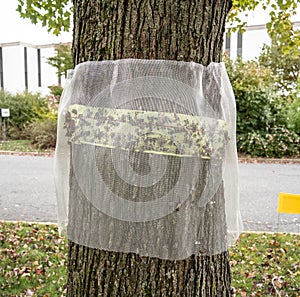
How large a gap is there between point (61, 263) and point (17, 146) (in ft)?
32.3

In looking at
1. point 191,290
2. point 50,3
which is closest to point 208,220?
point 191,290

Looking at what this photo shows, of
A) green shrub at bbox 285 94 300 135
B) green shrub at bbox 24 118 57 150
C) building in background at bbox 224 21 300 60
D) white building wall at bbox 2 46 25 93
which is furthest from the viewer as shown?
white building wall at bbox 2 46 25 93

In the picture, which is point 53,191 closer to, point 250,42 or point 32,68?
point 250,42

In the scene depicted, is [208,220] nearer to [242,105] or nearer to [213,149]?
[213,149]

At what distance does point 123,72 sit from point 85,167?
0.36m

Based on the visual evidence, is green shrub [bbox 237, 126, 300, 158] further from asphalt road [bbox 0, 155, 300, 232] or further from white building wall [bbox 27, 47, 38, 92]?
white building wall [bbox 27, 47, 38, 92]

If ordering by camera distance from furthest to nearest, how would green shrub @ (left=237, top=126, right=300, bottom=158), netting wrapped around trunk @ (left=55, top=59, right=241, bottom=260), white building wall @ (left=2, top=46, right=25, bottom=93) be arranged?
white building wall @ (left=2, top=46, right=25, bottom=93), green shrub @ (left=237, top=126, right=300, bottom=158), netting wrapped around trunk @ (left=55, top=59, right=241, bottom=260)

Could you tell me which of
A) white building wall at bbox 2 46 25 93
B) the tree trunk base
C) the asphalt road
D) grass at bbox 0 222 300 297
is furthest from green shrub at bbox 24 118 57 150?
white building wall at bbox 2 46 25 93

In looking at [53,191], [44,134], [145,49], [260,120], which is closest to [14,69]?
[44,134]

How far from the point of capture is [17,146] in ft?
41.3

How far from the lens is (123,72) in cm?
135

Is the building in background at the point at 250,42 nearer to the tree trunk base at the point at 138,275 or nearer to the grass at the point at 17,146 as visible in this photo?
the grass at the point at 17,146

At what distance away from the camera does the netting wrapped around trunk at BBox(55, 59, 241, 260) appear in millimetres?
1316

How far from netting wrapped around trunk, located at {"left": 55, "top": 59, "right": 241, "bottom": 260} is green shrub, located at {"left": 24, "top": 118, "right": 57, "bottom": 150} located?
11.0m
